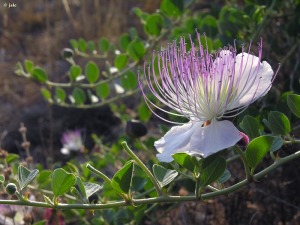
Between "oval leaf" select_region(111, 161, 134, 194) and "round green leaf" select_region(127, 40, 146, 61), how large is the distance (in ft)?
3.52

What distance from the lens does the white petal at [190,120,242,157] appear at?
0.94 meters

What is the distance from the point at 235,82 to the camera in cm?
101

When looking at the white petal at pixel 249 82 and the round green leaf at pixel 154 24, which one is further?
the round green leaf at pixel 154 24

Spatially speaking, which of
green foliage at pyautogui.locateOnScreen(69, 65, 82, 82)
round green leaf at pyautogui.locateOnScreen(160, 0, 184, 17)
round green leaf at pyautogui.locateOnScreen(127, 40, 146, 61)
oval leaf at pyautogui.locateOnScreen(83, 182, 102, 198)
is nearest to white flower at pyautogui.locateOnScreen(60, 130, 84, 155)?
green foliage at pyautogui.locateOnScreen(69, 65, 82, 82)

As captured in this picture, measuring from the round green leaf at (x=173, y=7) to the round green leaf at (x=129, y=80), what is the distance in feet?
0.83

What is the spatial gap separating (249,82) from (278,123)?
6.0 inches

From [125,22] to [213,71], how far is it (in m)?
3.88

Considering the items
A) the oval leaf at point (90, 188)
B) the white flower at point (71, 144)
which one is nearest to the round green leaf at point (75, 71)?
the white flower at point (71, 144)

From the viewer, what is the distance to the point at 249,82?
1015mm

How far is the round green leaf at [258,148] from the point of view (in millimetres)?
999

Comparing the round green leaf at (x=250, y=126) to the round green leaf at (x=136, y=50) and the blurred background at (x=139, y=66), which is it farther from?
the round green leaf at (x=136, y=50)

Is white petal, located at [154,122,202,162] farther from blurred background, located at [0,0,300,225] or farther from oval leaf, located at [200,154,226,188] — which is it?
blurred background, located at [0,0,300,225]

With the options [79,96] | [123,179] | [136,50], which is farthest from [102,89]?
[123,179]

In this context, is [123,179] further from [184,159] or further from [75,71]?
[75,71]
